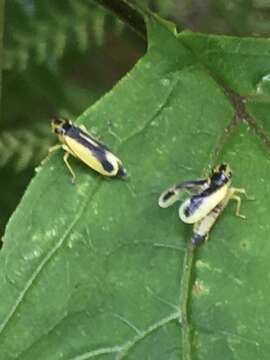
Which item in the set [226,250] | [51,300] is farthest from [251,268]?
[51,300]

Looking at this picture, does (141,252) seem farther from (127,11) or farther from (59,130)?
(127,11)

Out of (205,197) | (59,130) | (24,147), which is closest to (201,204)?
(205,197)

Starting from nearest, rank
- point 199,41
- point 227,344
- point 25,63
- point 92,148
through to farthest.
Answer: point 227,344
point 92,148
point 199,41
point 25,63

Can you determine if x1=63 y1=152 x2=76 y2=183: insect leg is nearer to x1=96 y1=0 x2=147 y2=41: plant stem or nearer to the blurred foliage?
x1=96 y1=0 x2=147 y2=41: plant stem

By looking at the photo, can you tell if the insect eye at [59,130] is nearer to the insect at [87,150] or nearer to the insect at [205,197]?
the insect at [87,150]

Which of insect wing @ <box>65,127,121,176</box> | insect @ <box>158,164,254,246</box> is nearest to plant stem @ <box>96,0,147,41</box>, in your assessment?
insect wing @ <box>65,127,121,176</box>

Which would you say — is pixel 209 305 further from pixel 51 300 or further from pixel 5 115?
pixel 5 115
